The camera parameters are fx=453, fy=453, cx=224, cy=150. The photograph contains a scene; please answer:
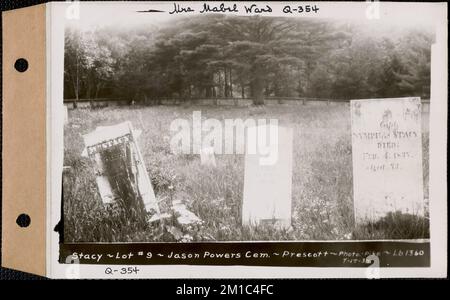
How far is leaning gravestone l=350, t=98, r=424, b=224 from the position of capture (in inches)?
49.9

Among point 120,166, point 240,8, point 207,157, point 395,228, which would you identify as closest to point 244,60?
point 240,8

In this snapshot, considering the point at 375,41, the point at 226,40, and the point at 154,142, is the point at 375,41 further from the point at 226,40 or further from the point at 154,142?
the point at 154,142

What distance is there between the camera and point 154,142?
1.27 metres

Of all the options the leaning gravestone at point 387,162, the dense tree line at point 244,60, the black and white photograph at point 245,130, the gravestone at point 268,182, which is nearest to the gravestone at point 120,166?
the black and white photograph at point 245,130

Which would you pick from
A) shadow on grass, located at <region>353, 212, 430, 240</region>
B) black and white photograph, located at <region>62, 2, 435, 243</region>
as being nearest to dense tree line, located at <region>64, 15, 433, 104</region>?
black and white photograph, located at <region>62, 2, 435, 243</region>

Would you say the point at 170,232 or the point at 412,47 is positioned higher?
the point at 412,47

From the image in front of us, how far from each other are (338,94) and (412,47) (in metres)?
0.24

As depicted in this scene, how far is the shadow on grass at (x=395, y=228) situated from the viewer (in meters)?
1.27

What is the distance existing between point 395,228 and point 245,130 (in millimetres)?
504

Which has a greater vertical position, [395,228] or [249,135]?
[249,135]

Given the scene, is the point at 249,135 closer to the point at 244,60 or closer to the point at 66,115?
the point at 244,60

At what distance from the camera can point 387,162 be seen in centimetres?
127

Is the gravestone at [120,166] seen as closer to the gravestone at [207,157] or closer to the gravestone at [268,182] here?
the gravestone at [207,157]

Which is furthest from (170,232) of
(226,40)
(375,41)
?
(375,41)
